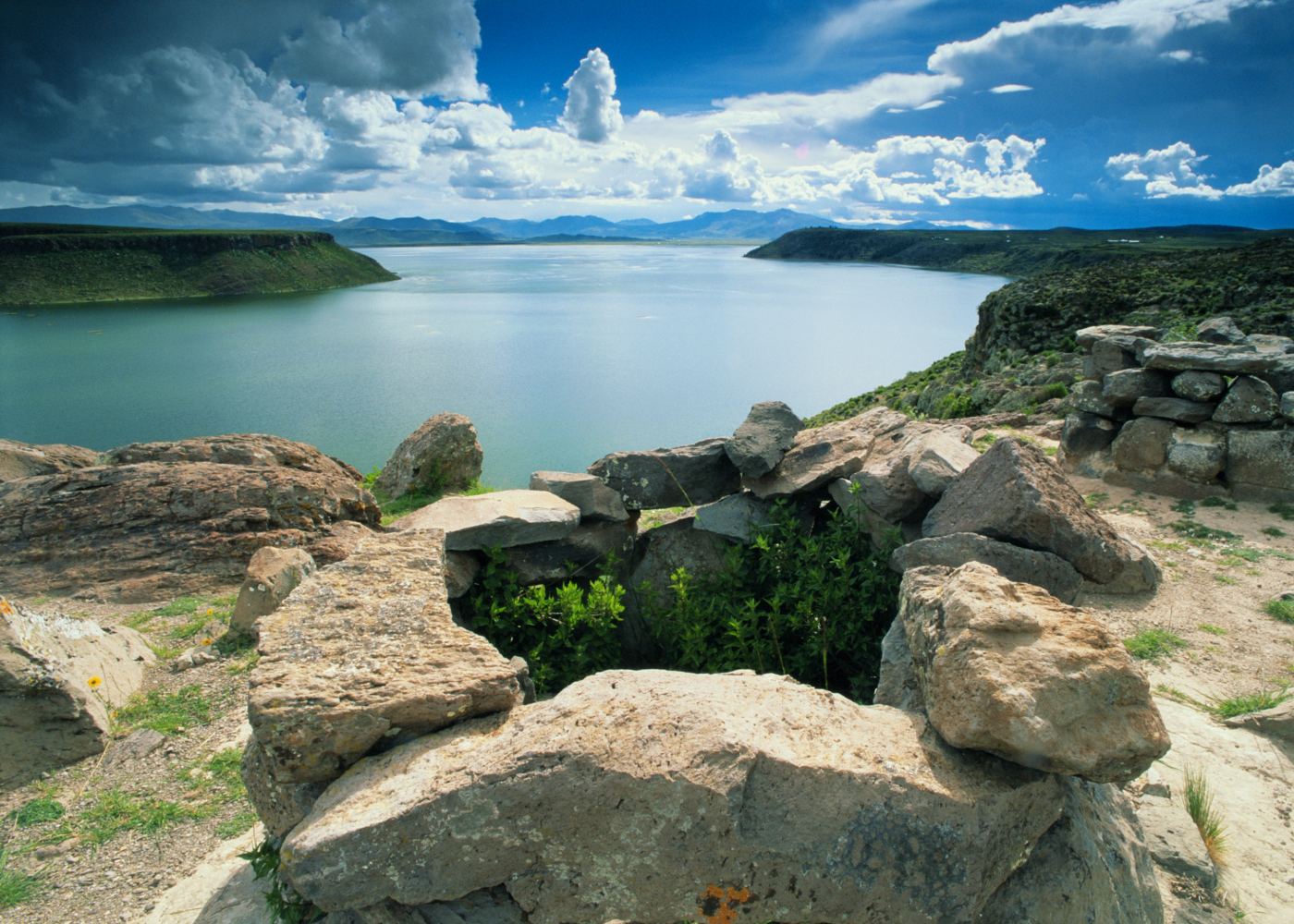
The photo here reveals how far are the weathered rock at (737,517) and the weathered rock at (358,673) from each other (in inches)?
125

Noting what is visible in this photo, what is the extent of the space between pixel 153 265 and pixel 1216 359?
10220cm

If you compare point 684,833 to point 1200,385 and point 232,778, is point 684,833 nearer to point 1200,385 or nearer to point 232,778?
point 232,778

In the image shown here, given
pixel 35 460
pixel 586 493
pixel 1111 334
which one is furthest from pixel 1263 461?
pixel 35 460

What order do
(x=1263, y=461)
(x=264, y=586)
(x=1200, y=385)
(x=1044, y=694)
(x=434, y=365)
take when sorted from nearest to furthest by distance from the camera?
1. (x=1044, y=694)
2. (x=264, y=586)
3. (x=1263, y=461)
4. (x=1200, y=385)
5. (x=434, y=365)

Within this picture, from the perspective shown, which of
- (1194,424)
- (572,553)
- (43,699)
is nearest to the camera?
(43,699)

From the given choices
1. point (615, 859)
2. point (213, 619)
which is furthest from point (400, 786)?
point (213, 619)

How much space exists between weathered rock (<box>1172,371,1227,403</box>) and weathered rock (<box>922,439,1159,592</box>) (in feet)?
17.7

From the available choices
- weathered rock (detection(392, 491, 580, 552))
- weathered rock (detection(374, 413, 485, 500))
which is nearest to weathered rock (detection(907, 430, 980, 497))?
weathered rock (detection(392, 491, 580, 552))

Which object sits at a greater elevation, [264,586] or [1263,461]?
[1263,461]

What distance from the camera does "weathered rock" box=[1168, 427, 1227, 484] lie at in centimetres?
988

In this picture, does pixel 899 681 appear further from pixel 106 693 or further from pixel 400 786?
pixel 106 693

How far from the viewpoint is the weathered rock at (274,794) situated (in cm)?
373

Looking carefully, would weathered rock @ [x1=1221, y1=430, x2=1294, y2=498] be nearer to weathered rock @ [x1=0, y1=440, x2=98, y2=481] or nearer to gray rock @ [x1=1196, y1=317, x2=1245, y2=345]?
gray rock @ [x1=1196, y1=317, x2=1245, y2=345]

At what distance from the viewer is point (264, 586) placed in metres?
7.46
